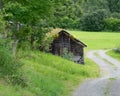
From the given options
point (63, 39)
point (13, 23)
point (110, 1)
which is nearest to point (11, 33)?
point (13, 23)

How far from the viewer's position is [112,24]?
10981 cm

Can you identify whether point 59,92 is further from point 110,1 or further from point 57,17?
point 110,1

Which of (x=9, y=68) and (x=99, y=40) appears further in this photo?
(x=99, y=40)

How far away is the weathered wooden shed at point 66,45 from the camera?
4569 centimetres

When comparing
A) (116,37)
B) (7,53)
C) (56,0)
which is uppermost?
(56,0)

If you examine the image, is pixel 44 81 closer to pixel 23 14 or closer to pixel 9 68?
pixel 9 68

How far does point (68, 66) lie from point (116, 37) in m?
64.3

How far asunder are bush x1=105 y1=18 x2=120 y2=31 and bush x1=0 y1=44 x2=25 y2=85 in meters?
93.0

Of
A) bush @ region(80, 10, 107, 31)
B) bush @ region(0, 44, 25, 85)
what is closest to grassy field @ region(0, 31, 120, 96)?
bush @ region(0, 44, 25, 85)

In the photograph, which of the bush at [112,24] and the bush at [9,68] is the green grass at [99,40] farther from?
the bush at [9,68]

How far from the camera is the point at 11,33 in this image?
785 inches

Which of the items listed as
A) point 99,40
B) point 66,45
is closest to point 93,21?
point 99,40

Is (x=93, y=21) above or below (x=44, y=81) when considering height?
below

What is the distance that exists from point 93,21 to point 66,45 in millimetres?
59824
